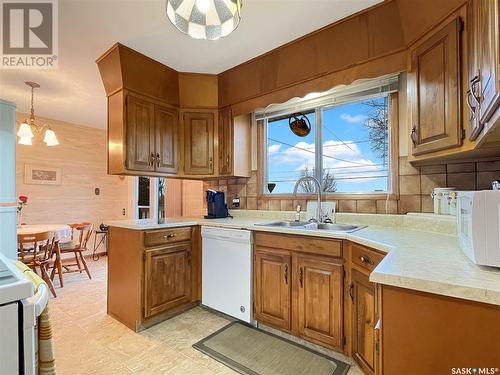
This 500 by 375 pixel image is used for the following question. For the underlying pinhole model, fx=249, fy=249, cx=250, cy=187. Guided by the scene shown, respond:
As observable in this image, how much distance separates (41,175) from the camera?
4078mm

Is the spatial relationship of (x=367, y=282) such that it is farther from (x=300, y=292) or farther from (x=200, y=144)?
(x=200, y=144)

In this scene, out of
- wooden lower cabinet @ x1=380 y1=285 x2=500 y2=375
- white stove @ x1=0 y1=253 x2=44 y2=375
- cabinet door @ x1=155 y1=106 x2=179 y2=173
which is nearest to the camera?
white stove @ x1=0 y1=253 x2=44 y2=375

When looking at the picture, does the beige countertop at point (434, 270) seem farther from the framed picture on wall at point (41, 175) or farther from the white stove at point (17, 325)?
the framed picture on wall at point (41, 175)

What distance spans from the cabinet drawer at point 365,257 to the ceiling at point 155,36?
1.70 meters

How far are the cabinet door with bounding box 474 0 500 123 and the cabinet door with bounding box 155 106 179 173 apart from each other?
2534 millimetres

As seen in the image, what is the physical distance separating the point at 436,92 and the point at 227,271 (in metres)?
2.04

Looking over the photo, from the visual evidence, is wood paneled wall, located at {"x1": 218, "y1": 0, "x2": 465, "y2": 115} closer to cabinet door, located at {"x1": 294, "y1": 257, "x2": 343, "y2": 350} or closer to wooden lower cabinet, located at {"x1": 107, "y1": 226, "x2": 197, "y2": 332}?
cabinet door, located at {"x1": 294, "y1": 257, "x2": 343, "y2": 350}

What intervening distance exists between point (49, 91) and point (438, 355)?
14.1ft

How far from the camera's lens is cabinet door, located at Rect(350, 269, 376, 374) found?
143 cm

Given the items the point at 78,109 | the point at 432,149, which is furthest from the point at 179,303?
the point at 78,109

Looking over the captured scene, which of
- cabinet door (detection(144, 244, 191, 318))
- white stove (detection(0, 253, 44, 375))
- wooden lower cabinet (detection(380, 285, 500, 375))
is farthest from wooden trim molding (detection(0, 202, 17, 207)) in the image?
wooden lower cabinet (detection(380, 285, 500, 375))

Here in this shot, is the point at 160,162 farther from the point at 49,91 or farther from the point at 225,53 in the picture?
the point at 49,91

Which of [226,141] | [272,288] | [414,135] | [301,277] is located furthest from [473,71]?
[226,141]

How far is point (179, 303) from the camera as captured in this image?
2.40 m
